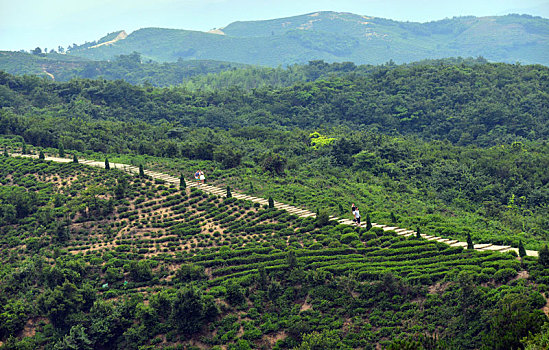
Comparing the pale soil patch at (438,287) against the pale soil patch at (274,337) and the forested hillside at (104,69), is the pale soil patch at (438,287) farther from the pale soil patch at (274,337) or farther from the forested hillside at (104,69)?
the forested hillside at (104,69)

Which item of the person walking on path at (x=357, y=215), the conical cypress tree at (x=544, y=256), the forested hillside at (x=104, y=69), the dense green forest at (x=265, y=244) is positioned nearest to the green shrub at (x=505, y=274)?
the dense green forest at (x=265, y=244)

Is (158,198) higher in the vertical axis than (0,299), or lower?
higher

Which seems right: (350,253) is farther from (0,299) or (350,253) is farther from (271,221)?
(0,299)

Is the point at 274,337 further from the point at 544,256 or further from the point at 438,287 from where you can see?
the point at 544,256

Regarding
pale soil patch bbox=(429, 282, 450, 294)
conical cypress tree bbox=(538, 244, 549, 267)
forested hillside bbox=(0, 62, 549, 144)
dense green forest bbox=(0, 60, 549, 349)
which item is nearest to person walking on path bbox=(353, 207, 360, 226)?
dense green forest bbox=(0, 60, 549, 349)

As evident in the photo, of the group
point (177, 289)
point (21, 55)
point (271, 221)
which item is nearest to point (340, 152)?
point (271, 221)

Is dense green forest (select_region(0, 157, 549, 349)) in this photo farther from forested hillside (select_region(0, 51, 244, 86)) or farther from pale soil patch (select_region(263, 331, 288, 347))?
forested hillside (select_region(0, 51, 244, 86))

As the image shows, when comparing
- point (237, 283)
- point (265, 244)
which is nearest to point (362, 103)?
point (265, 244)
